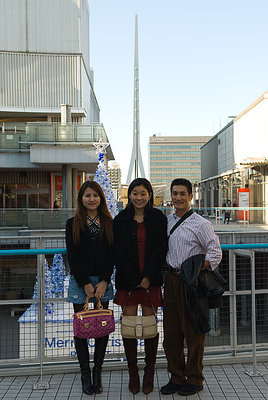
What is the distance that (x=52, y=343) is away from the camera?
15.2 ft

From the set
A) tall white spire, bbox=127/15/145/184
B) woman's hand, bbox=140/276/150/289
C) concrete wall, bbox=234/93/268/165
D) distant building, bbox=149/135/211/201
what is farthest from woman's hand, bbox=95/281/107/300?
distant building, bbox=149/135/211/201

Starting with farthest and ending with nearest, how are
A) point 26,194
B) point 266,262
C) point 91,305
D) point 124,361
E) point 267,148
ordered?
point 26,194 → point 267,148 → point 266,262 → point 124,361 → point 91,305

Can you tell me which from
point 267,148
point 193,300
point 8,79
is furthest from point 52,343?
point 8,79

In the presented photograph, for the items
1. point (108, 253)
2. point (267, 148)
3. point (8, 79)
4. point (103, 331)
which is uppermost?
point (8, 79)

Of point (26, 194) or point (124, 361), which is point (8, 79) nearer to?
point (26, 194)

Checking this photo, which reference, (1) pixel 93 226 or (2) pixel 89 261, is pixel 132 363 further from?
(1) pixel 93 226

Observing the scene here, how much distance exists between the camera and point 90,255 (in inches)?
147

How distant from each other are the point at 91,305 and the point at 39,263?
2.17 feet

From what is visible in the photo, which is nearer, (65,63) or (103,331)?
(103,331)

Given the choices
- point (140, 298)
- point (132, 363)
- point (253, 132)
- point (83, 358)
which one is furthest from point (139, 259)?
point (253, 132)

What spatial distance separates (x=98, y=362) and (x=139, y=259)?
978 mm

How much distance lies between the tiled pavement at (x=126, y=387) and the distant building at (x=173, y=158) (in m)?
174

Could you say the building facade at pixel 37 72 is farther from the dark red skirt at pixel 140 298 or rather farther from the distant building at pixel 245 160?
the dark red skirt at pixel 140 298

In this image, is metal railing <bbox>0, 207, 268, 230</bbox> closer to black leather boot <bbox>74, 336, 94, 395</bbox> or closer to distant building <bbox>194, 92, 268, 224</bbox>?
distant building <bbox>194, 92, 268, 224</bbox>
